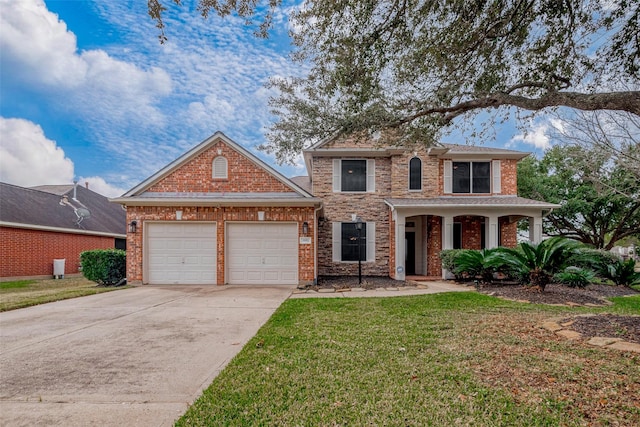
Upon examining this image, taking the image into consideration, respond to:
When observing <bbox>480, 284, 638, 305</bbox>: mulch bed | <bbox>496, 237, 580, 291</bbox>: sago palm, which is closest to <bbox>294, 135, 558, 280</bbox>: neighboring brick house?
<bbox>480, 284, 638, 305</bbox>: mulch bed

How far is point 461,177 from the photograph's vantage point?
14641mm

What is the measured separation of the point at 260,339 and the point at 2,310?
256 inches

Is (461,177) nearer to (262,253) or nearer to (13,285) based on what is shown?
(262,253)

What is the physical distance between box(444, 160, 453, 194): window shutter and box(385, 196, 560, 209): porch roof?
0.40m

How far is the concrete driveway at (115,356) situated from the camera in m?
2.97

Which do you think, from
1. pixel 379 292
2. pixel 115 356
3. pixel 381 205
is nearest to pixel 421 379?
pixel 115 356

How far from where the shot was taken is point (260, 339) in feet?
16.0

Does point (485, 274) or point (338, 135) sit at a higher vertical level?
point (338, 135)

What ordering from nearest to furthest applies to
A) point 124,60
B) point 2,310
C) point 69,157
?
1. point 2,310
2. point 124,60
3. point 69,157

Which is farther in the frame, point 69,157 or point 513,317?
point 69,157

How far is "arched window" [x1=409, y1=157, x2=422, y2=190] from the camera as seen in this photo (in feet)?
46.8

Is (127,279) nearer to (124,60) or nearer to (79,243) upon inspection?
(124,60)

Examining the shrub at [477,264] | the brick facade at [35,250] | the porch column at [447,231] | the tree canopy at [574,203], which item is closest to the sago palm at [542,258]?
the shrub at [477,264]

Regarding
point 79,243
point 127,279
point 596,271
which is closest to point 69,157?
point 79,243
